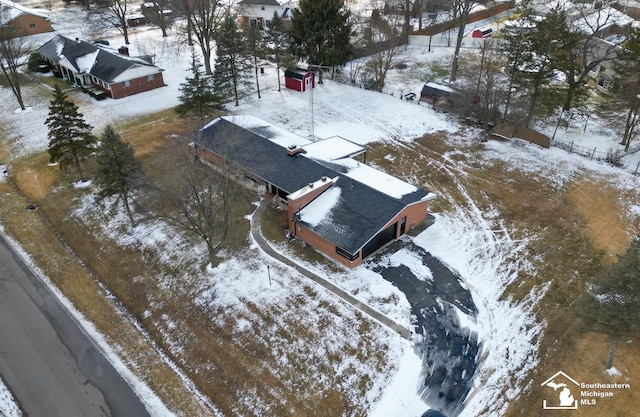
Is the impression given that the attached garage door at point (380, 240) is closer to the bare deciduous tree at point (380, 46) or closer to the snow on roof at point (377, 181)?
the snow on roof at point (377, 181)

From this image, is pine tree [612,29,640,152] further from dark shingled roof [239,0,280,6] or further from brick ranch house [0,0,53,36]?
brick ranch house [0,0,53,36]

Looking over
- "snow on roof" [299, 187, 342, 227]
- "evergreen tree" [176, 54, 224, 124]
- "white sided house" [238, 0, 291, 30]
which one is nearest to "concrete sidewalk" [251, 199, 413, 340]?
"snow on roof" [299, 187, 342, 227]

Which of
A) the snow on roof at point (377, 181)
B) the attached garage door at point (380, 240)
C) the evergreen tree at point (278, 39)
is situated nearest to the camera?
the attached garage door at point (380, 240)

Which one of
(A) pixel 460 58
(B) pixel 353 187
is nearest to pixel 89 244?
(B) pixel 353 187

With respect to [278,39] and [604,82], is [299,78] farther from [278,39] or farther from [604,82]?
[604,82]

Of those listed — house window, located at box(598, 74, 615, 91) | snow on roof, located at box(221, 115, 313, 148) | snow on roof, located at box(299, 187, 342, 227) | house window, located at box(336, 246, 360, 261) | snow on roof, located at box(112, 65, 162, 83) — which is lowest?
house window, located at box(336, 246, 360, 261)

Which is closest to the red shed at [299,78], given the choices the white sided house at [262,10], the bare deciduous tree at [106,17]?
the white sided house at [262,10]
